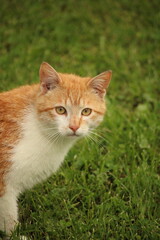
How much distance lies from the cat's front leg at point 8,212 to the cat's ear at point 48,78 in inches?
38.2

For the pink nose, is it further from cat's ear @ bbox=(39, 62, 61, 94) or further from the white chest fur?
cat's ear @ bbox=(39, 62, 61, 94)

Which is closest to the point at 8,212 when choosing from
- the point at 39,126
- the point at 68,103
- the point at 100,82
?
the point at 39,126

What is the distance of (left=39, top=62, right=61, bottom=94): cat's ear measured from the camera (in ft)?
8.86

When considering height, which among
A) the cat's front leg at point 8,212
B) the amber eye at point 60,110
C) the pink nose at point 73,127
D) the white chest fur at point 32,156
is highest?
the amber eye at point 60,110

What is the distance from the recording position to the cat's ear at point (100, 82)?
113 inches

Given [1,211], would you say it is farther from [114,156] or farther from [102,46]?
[102,46]

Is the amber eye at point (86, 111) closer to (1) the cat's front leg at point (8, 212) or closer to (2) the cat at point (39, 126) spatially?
(2) the cat at point (39, 126)

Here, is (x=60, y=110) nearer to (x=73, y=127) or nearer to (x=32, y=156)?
(x=73, y=127)

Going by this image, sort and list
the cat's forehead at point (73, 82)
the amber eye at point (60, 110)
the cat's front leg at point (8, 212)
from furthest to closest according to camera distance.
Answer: the cat's forehead at point (73, 82)
the amber eye at point (60, 110)
the cat's front leg at point (8, 212)

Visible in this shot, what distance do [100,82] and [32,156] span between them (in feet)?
3.11

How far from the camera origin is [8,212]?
264cm

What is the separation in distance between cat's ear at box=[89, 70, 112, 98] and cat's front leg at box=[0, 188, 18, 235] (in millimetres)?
1225

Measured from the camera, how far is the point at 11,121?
2.73m

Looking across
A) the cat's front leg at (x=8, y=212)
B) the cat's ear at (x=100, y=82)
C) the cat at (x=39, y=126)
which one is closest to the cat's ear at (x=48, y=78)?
the cat at (x=39, y=126)
